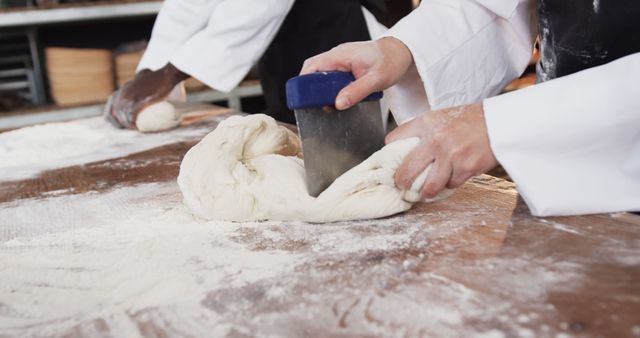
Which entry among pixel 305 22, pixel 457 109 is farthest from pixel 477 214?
pixel 305 22

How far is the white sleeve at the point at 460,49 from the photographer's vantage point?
1.17 metres

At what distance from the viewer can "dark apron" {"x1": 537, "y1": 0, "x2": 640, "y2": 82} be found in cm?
97

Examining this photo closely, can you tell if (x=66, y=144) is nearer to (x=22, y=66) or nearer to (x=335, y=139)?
(x=335, y=139)

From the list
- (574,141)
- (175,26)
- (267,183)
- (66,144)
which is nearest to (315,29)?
(175,26)

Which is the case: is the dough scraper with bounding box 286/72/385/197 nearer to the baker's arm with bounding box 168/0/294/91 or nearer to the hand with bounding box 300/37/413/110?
the hand with bounding box 300/37/413/110

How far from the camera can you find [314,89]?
85 centimetres

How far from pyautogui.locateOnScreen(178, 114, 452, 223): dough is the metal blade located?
0.08 ft

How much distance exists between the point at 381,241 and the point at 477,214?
18 centimetres

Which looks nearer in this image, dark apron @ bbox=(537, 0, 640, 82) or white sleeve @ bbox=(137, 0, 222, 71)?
dark apron @ bbox=(537, 0, 640, 82)

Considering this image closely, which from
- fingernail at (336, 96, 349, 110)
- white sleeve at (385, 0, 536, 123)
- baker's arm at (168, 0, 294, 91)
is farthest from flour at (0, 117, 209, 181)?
fingernail at (336, 96, 349, 110)

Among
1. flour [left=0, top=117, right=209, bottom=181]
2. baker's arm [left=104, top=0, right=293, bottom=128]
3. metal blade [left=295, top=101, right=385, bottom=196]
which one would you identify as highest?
metal blade [left=295, top=101, right=385, bottom=196]

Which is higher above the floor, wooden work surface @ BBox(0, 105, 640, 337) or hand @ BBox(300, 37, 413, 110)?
hand @ BBox(300, 37, 413, 110)

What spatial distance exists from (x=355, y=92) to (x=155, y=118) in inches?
48.2

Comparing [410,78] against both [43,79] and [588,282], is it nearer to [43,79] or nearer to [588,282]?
[588,282]
